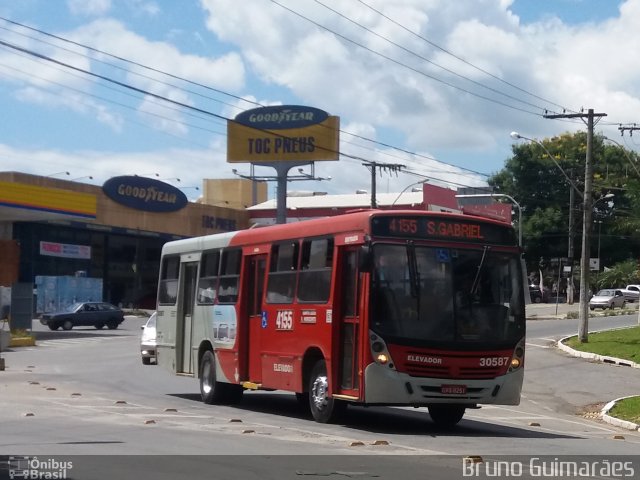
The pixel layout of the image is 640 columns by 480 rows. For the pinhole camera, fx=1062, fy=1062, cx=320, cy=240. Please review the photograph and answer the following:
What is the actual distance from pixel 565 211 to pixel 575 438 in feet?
228

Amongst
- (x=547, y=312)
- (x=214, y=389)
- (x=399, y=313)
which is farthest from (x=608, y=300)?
(x=399, y=313)

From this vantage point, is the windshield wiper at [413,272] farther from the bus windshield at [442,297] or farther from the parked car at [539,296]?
the parked car at [539,296]

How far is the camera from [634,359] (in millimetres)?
32781

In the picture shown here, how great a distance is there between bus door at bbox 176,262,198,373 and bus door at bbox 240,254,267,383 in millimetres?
2603

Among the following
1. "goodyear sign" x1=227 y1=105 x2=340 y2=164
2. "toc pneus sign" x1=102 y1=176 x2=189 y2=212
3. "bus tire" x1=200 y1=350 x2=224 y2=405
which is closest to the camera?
"bus tire" x1=200 y1=350 x2=224 y2=405

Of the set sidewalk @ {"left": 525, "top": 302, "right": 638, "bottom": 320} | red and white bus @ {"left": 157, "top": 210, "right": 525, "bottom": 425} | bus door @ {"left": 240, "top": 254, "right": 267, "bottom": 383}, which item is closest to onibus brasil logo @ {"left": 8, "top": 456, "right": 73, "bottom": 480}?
red and white bus @ {"left": 157, "top": 210, "right": 525, "bottom": 425}

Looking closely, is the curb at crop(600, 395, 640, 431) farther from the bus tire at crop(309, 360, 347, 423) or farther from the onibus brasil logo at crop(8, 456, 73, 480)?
the onibus brasil logo at crop(8, 456, 73, 480)

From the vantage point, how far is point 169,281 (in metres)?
23.2

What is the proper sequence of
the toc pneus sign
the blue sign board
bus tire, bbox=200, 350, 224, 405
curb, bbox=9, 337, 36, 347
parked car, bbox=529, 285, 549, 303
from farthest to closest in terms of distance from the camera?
parked car, bbox=529, 285, 549, 303 → the blue sign board → the toc pneus sign → curb, bbox=9, 337, 36, 347 → bus tire, bbox=200, 350, 224, 405

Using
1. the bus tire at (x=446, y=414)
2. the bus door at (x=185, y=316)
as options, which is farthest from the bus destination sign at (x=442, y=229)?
the bus door at (x=185, y=316)

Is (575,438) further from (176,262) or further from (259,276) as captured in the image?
(176,262)

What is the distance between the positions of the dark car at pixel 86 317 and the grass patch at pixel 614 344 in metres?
25.4

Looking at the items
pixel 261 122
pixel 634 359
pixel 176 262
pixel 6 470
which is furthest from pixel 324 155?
pixel 6 470

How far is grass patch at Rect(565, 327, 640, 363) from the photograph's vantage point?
3397 cm
